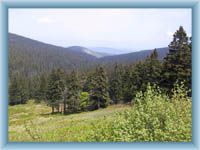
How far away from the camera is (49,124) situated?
763 centimetres

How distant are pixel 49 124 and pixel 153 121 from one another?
1.63 metres

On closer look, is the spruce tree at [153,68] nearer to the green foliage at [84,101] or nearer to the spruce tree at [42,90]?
the green foliage at [84,101]

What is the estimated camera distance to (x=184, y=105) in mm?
7258

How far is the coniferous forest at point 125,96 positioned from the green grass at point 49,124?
0.05 ft

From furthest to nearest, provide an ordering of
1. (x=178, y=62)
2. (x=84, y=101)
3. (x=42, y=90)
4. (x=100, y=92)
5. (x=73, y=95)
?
(x=42, y=90) < (x=84, y=101) < (x=73, y=95) < (x=100, y=92) < (x=178, y=62)

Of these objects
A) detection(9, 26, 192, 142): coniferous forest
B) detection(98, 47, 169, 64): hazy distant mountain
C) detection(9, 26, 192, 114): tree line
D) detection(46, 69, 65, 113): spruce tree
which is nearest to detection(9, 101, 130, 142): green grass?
detection(9, 26, 192, 142): coniferous forest

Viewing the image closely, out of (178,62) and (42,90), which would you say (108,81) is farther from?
(178,62)

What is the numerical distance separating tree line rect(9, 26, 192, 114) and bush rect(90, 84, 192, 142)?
195mm

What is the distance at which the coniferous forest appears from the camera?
6953mm

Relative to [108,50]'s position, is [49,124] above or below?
below

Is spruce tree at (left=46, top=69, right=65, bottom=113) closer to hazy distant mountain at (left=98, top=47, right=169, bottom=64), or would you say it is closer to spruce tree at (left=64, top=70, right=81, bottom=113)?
spruce tree at (left=64, top=70, right=81, bottom=113)

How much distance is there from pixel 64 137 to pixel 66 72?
1.55m

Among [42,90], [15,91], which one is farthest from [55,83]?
[42,90]

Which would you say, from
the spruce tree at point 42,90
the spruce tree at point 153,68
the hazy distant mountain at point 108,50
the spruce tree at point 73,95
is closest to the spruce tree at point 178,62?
the spruce tree at point 153,68
